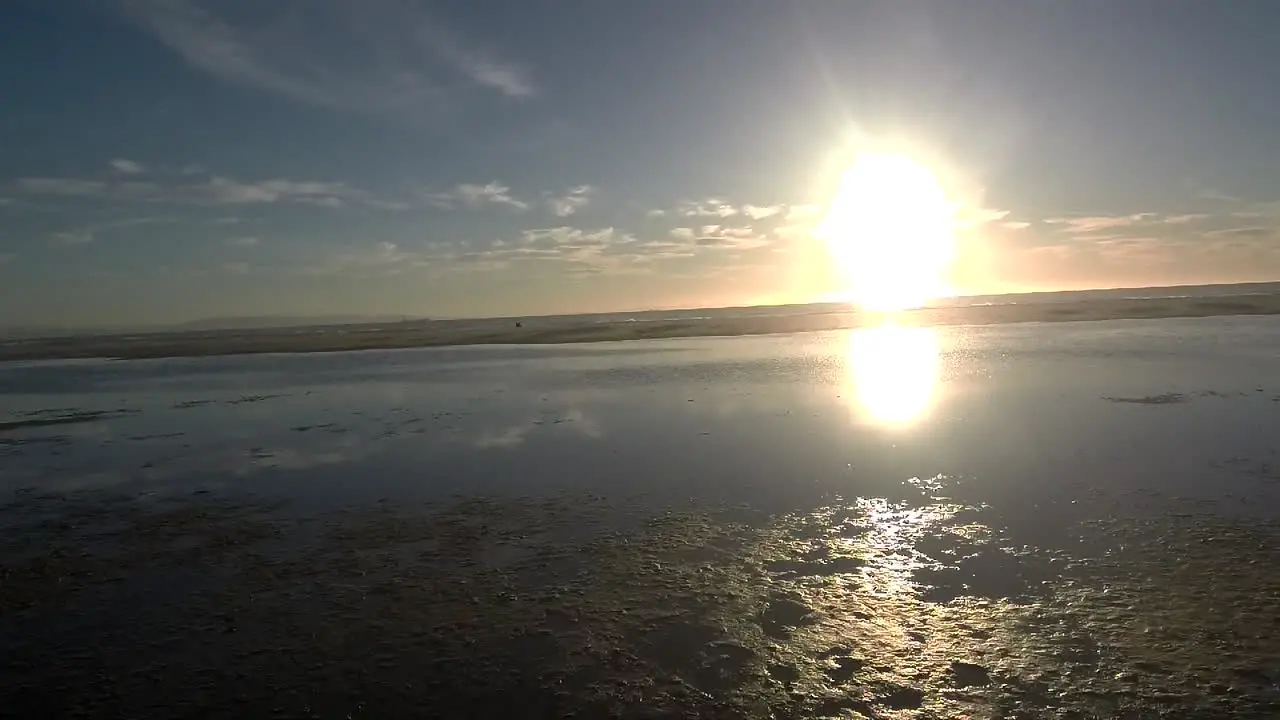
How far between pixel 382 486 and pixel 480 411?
9.32 metres

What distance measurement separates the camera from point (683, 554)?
10.6 metres

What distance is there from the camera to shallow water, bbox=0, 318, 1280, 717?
7145mm

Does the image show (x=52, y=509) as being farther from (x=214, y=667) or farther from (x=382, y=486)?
(x=214, y=667)

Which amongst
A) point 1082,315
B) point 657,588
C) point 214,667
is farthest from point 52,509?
point 1082,315

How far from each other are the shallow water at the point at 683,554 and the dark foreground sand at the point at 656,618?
0.04 meters

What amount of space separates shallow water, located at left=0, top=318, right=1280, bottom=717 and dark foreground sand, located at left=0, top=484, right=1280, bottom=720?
44 millimetres

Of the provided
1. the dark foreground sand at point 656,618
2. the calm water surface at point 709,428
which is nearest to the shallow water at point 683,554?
the dark foreground sand at point 656,618

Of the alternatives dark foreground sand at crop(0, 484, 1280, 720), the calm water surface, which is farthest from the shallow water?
the calm water surface

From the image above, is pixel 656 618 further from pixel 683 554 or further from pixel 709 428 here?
pixel 709 428

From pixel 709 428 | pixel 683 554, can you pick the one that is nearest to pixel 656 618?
pixel 683 554

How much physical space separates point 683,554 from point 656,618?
6.92ft

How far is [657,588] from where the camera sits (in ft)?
31.0

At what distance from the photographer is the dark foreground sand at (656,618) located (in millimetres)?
6863

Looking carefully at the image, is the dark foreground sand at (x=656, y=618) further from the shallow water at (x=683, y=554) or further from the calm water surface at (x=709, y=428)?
the calm water surface at (x=709, y=428)
